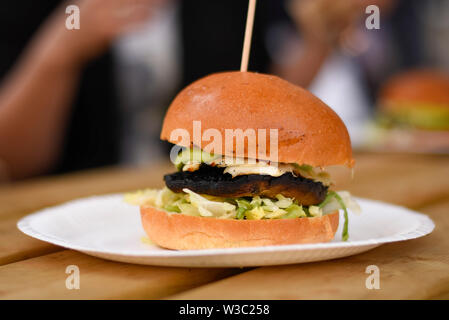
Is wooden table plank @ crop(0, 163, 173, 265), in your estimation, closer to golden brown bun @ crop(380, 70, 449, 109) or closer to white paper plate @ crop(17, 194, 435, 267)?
white paper plate @ crop(17, 194, 435, 267)

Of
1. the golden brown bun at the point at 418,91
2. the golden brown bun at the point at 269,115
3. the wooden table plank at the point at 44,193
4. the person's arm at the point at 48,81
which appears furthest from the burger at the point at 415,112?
the golden brown bun at the point at 269,115

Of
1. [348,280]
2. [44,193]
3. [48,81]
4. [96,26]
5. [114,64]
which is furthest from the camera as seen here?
[114,64]

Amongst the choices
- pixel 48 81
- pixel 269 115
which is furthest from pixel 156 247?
pixel 48 81

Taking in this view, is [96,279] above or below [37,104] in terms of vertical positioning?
below

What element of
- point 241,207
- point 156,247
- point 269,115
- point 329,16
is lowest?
point 156,247

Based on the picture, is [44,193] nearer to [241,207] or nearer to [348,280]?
[241,207]

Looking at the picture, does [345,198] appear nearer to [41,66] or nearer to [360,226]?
[360,226]

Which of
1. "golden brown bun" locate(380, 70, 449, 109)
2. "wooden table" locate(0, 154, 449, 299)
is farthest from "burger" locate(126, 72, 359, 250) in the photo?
"golden brown bun" locate(380, 70, 449, 109)
